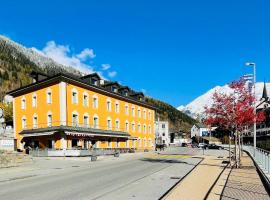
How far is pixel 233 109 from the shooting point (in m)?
24.7

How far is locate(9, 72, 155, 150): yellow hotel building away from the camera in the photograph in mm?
45334

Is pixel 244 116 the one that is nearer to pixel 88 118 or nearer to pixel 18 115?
pixel 88 118

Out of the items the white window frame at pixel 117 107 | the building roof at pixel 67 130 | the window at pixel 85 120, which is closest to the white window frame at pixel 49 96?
the building roof at pixel 67 130

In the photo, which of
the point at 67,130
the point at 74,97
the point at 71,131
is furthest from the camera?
the point at 74,97

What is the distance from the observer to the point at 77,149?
1688 inches

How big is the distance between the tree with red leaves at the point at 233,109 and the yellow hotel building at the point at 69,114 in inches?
912

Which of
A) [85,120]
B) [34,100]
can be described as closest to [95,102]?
[85,120]

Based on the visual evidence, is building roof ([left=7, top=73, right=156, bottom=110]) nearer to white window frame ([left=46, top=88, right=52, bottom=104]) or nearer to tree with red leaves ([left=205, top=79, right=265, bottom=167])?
white window frame ([left=46, top=88, right=52, bottom=104])

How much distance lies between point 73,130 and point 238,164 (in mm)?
25516

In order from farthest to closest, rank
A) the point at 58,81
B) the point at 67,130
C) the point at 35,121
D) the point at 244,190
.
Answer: the point at 35,121 < the point at 58,81 < the point at 67,130 < the point at 244,190

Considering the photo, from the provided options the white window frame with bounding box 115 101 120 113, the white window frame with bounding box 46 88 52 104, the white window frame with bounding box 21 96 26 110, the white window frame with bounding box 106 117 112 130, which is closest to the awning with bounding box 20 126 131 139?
the white window frame with bounding box 106 117 112 130

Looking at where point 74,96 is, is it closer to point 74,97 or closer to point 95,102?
point 74,97

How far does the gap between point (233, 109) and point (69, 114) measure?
1043 inches

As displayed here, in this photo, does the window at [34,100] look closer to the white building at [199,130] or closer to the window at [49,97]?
the window at [49,97]
